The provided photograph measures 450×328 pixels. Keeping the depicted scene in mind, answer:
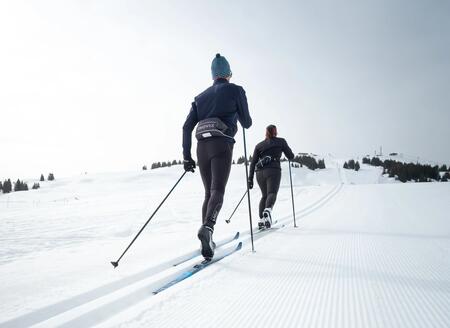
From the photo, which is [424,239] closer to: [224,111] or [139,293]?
[224,111]

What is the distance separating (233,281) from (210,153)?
1.48 metres

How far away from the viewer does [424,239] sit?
3.10 m

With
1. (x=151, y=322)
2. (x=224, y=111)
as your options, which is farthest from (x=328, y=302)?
(x=224, y=111)

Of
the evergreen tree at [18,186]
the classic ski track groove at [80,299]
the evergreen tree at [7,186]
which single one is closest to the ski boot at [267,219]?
the classic ski track groove at [80,299]

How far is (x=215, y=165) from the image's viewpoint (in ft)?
9.64

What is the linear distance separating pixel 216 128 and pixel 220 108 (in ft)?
0.88

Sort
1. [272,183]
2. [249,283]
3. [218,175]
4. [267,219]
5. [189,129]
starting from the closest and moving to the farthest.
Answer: [249,283] < [218,175] < [189,129] < [267,219] < [272,183]

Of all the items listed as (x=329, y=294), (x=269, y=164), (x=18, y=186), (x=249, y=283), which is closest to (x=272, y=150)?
(x=269, y=164)

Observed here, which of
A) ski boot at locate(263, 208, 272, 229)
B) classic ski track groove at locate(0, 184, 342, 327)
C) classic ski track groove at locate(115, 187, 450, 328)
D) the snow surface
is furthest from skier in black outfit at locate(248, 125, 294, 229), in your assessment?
classic ski track groove at locate(0, 184, 342, 327)

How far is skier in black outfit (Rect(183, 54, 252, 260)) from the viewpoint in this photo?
9.59ft

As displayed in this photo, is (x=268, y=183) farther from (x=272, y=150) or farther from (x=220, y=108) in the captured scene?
(x=220, y=108)

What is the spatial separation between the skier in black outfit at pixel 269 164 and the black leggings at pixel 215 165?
210cm

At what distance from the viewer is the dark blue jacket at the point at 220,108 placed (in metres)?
3.02

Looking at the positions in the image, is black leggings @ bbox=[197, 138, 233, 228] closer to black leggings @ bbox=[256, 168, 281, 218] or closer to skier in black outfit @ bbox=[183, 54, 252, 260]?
skier in black outfit @ bbox=[183, 54, 252, 260]
